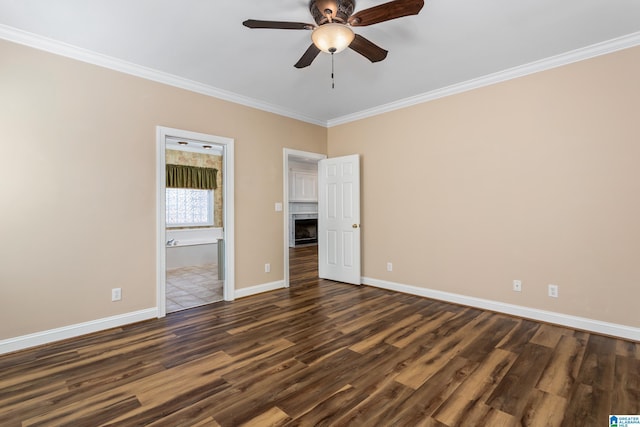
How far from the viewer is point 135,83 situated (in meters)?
3.30

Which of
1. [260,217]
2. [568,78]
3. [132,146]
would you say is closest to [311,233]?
[260,217]

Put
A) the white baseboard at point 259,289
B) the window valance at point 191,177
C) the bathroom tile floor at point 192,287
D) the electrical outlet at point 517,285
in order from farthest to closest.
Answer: the window valance at point 191,177
the white baseboard at point 259,289
the bathroom tile floor at point 192,287
the electrical outlet at point 517,285

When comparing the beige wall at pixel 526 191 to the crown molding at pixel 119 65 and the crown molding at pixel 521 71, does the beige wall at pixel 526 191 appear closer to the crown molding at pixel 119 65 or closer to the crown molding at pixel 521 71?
the crown molding at pixel 521 71

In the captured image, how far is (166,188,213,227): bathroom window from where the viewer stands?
24.4 feet

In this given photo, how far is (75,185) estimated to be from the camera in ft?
9.67

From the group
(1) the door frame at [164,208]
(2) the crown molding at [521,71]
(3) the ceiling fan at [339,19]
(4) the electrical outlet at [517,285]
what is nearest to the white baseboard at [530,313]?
(4) the electrical outlet at [517,285]

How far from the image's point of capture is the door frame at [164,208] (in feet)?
11.3

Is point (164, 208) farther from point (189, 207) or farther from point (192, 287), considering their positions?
point (189, 207)

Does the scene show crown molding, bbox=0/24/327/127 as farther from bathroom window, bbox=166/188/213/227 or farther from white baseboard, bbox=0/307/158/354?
bathroom window, bbox=166/188/213/227

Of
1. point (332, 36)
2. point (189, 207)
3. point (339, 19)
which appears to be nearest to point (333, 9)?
point (339, 19)

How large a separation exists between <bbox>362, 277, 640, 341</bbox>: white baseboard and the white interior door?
76cm

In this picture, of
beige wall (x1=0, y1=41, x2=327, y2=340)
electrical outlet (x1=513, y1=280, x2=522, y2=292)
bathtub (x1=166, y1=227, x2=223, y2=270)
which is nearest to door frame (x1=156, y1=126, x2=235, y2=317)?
beige wall (x1=0, y1=41, x2=327, y2=340)

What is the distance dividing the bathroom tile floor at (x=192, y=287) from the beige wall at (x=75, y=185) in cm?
64

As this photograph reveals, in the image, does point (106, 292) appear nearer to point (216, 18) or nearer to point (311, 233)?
point (216, 18)
